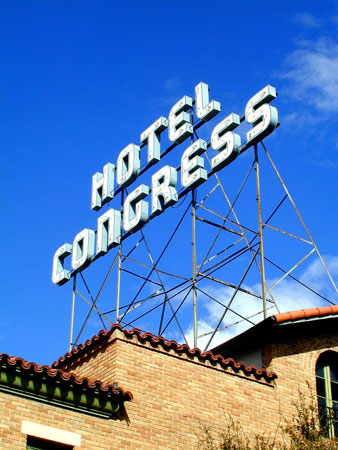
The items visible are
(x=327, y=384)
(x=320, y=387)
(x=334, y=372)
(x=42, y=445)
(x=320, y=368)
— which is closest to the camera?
(x=42, y=445)

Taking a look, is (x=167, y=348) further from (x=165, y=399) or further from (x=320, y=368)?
(x=320, y=368)

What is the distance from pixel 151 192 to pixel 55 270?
5.53 meters

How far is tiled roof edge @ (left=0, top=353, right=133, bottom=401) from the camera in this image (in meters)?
15.6

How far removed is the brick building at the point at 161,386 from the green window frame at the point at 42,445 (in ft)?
0.06

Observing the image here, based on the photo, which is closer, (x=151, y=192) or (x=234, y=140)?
(x=234, y=140)

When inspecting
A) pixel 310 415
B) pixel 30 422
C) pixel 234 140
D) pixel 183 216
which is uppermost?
pixel 234 140

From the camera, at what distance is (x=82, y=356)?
61.6 feet

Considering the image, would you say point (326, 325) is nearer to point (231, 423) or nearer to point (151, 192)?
point (231, 423)

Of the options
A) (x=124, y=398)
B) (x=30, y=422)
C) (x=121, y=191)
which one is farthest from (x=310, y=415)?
(x=121, y=191)

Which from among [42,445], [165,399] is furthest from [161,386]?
[42,445]

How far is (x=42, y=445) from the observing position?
51.1 feet

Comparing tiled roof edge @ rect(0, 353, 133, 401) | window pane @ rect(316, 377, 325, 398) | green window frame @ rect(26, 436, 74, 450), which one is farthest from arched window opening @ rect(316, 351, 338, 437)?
green window frame @ rect(26, 436, 74, 450)

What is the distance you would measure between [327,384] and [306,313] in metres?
1.80

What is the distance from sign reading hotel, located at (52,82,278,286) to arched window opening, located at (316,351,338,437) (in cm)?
758
